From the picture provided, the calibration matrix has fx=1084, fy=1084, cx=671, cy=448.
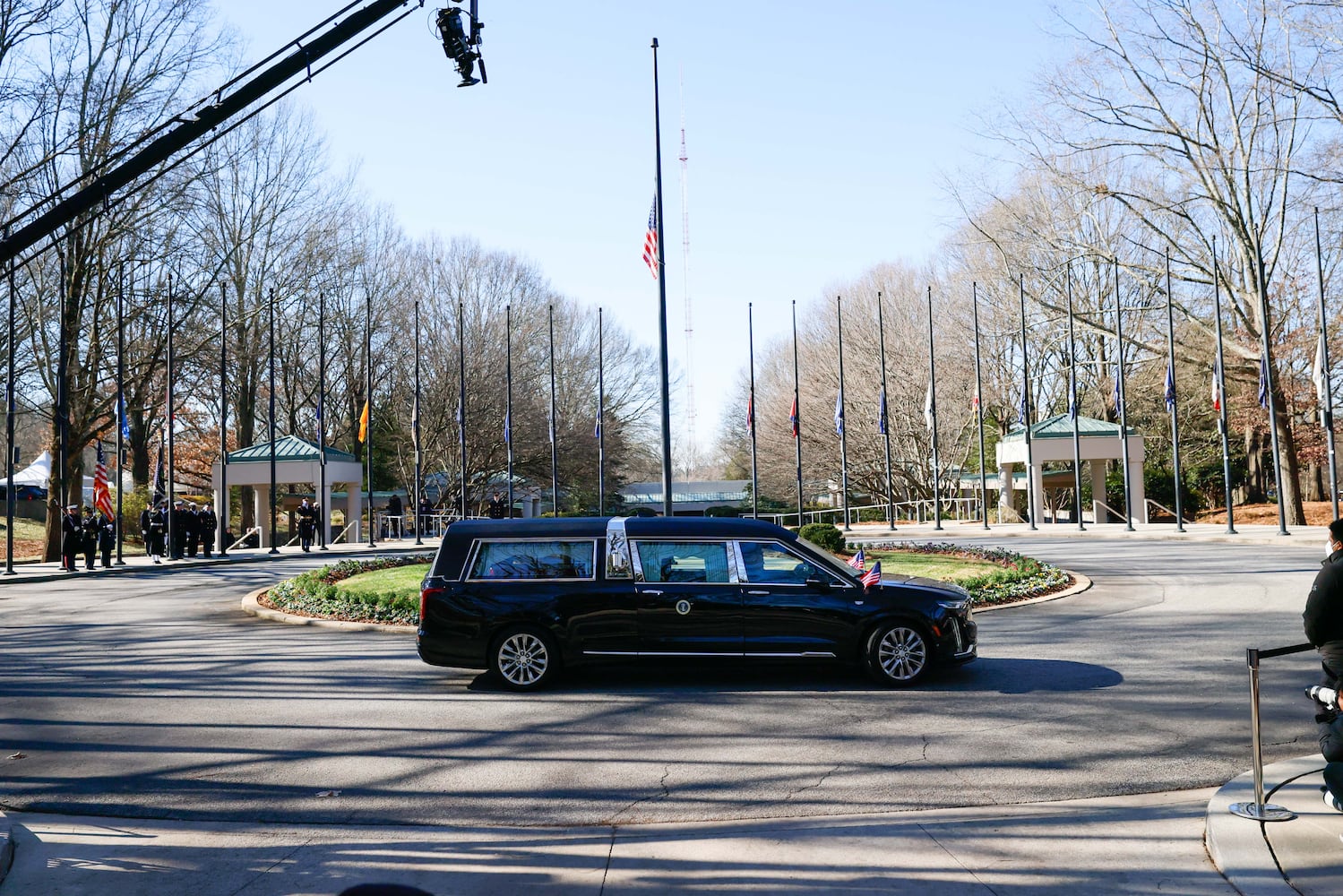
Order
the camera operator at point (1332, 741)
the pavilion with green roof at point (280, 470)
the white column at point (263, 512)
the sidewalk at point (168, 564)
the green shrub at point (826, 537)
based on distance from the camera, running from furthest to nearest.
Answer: the white column at point (263, 512) → the pavilion with green roof at point (280, 470) → the sidewalk at point (168, 564) → the green shrub at point (826, 537) → the camera operator at point (1332, 741)

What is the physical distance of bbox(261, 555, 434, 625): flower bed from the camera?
16.4 m

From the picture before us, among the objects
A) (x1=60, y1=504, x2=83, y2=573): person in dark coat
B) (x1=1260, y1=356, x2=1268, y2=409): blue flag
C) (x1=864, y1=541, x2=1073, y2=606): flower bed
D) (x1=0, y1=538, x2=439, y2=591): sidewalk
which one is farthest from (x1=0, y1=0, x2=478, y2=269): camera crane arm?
(x1=1260, y1=356, x2=1268, y2=409): blue flag

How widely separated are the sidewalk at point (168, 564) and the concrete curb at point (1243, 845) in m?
26.5

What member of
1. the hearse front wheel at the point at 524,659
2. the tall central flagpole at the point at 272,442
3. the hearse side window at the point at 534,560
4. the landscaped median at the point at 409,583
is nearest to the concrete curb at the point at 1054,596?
the landscaped median at the point at 409,583

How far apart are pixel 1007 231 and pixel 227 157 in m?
33.8

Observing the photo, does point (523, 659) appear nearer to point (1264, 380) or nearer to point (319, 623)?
point (319, 623)

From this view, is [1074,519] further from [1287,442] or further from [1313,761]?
[1313,761]

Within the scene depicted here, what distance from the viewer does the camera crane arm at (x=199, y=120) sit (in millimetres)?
9781

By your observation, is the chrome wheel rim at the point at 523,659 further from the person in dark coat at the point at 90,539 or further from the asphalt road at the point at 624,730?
the person in dark coat at the point at 90,539

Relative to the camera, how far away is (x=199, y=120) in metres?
10.7

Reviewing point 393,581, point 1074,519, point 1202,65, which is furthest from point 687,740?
point 1074,519

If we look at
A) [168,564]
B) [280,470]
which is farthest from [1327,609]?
[280,470]

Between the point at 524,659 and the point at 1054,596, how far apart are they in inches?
406

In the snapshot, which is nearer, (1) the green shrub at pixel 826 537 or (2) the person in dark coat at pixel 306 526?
(1) the green shrub at pixel 826 537
